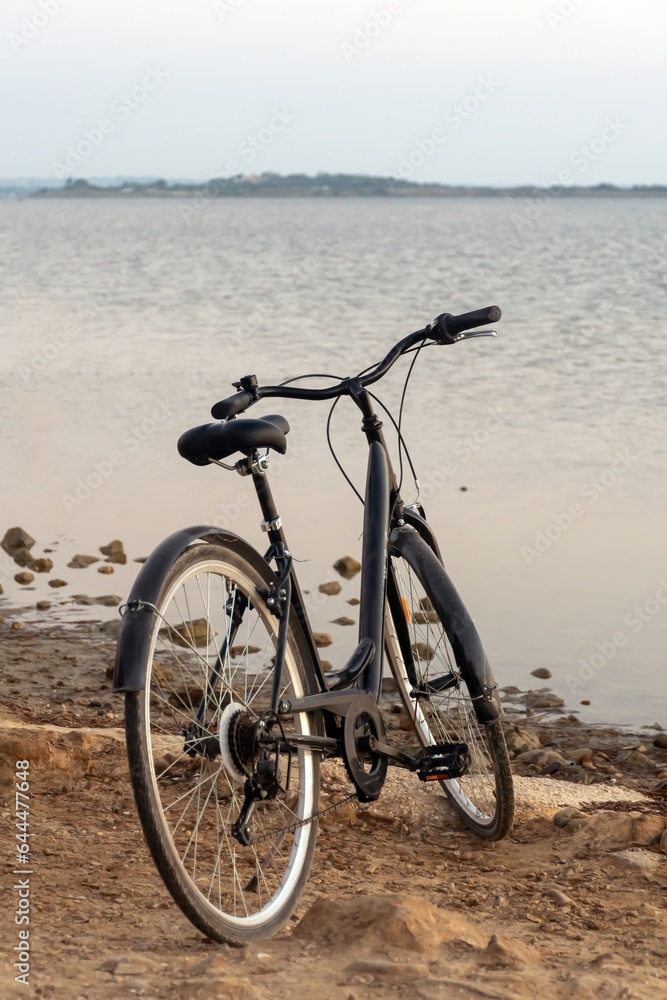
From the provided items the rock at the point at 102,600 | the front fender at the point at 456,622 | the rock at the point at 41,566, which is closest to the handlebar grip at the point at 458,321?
the front fender at the point at 456,622

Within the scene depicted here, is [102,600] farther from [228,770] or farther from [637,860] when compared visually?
[228,770]

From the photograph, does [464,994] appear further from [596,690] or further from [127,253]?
[127,253]

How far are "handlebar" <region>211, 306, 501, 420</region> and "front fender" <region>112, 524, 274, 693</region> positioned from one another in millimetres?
416

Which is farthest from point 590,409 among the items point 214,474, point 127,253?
point 127,253

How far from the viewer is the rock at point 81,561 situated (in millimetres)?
8539

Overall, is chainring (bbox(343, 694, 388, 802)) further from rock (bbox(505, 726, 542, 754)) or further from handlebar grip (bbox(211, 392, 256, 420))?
rock (bbox(505, 726, 542, 754))

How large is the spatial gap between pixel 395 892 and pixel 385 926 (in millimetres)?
491

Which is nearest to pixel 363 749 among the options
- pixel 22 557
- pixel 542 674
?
pixel 542 674

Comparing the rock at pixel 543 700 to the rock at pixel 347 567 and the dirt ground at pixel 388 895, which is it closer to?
the dirt ground at pixel 388 895

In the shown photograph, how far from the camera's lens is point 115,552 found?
28.7 ft

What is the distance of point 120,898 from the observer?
3.58 m

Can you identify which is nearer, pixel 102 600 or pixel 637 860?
pixel 637 860

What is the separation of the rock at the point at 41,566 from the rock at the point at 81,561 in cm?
13

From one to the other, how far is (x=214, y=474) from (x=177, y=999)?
27.3 ft
